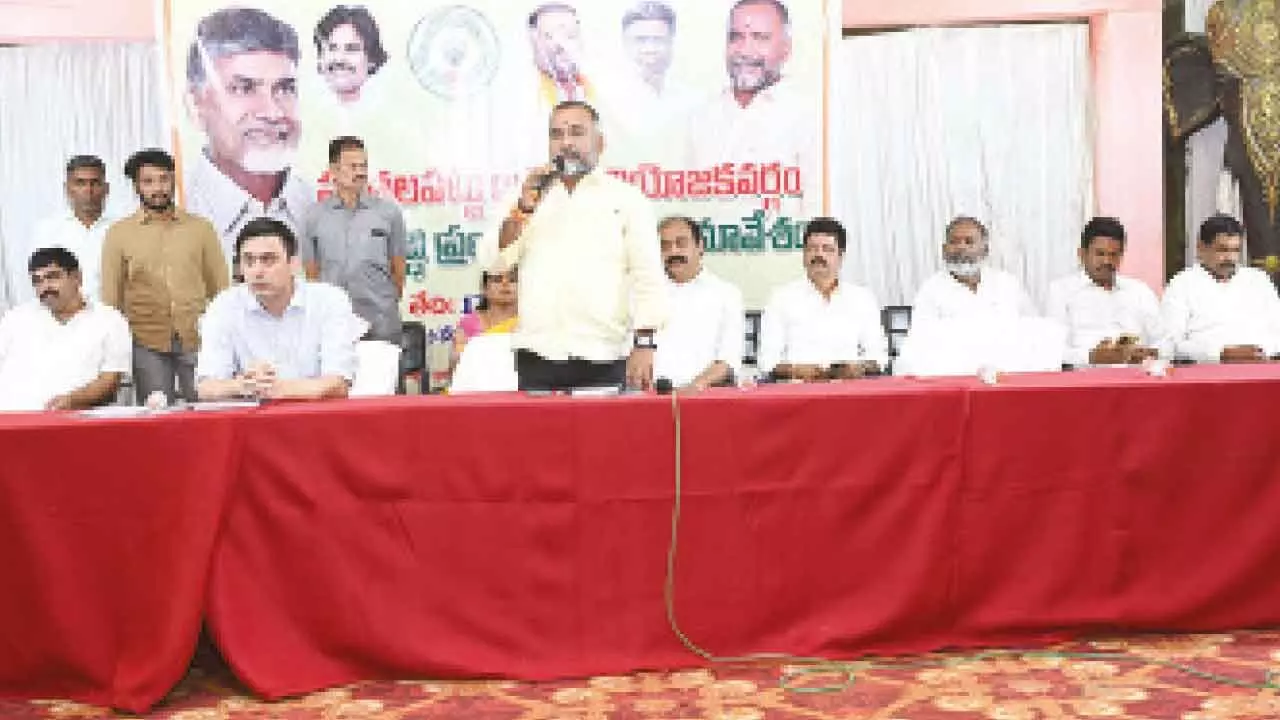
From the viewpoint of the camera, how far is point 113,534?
8.70 ft

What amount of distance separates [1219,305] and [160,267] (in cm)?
419

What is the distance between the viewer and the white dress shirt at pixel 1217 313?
484 centimetres

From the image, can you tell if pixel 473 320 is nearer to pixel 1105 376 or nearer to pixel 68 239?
pixel 68 239

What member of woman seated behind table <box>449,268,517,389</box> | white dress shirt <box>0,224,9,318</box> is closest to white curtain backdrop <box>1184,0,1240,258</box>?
woman seated behind table <box>449,268,517,389</box>

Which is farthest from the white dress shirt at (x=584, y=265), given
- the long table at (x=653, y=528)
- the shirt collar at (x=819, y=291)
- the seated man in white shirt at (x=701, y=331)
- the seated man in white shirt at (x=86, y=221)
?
the seated man in white shirt at (x=86, y=221)

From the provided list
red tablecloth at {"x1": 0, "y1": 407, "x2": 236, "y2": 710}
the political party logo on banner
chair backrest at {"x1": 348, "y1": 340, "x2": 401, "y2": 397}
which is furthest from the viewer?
the political party logo on banner

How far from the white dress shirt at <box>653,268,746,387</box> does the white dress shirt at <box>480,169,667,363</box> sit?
49.6 inches

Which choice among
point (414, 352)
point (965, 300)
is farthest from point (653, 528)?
point (414, 352)

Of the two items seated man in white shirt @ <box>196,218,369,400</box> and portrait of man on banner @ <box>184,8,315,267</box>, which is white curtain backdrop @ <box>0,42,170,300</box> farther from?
seated man in white shirt @ <box>196,218,369,400</box>

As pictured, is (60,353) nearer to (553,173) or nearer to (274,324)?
(274,324)

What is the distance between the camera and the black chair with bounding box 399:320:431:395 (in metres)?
5.20

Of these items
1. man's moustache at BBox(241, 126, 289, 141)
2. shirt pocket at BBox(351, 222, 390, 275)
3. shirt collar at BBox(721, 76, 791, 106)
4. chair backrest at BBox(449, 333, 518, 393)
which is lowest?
chair backrest at BBox(449, 333, 518, 393)

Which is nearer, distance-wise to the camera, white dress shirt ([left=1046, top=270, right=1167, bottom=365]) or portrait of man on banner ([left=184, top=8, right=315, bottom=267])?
white dress shirt ([left=1046, top=270, right=1167, bottom=365])

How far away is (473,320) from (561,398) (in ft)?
8.50
